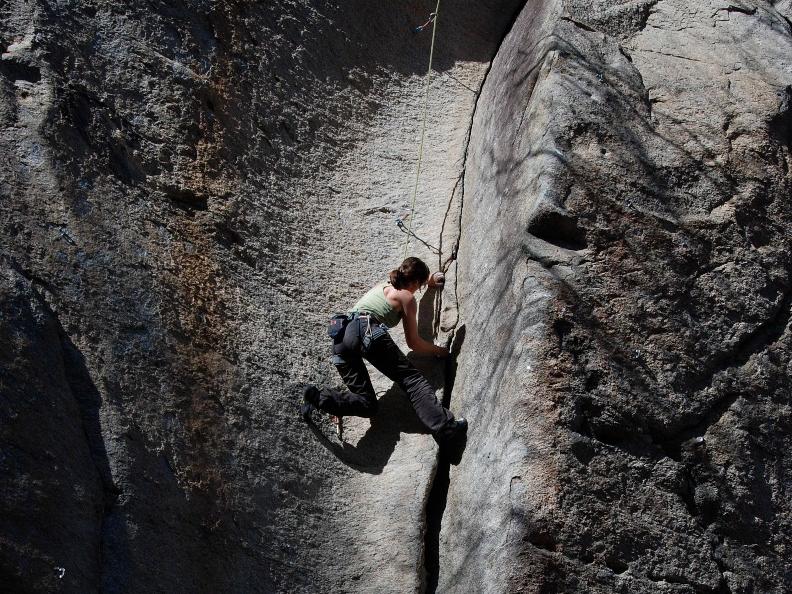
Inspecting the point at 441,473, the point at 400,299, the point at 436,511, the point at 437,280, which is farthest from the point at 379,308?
the point at 436,511

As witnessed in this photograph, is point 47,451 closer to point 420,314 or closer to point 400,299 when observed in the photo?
point 400,299

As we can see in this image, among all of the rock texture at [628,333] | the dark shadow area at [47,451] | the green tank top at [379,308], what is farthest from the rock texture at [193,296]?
the rock texture at [628,333]

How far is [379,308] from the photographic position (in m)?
4.51

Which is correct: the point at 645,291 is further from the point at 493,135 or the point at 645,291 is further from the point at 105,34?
the point at 105,34

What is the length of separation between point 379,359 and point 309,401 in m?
0.38

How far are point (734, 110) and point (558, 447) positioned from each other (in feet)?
6.83

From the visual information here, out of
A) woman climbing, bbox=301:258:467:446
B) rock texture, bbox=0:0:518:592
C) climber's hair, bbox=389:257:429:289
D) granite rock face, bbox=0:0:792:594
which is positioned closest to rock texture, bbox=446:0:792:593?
granite rock face, bbox=0:0:792:594

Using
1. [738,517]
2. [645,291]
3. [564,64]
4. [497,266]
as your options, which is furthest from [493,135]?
[738,517]

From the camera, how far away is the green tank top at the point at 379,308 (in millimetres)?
4496

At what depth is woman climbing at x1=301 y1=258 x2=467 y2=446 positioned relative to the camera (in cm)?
431

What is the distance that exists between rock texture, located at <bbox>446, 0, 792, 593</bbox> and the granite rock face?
0.04 ft

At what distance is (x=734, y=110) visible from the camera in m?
4.67

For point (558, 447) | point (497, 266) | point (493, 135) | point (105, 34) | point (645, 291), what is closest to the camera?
point (558, 447)

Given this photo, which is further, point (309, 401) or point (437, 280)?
point (437, 280)
